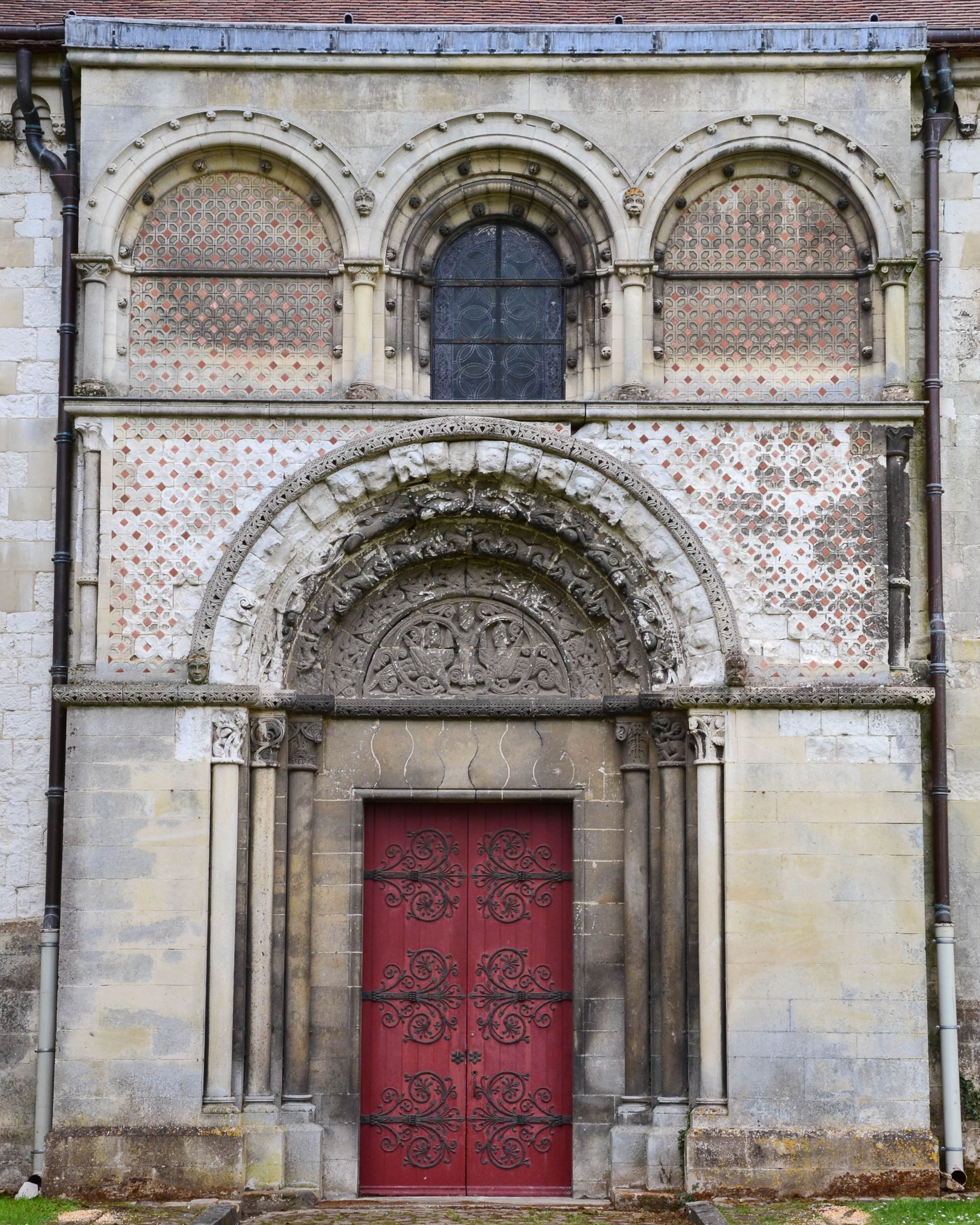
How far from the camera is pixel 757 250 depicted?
10.9 m

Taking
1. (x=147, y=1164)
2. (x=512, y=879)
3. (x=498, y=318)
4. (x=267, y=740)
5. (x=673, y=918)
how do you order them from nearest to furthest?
(x=147, y=1164)
(x=673, y=918)
(x=267, y=740)
(x=512, y=879)
(x=498, y=318)

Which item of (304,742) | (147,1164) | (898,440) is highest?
(898,440)

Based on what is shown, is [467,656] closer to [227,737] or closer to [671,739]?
[671,739]

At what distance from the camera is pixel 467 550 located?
1080 centimetres

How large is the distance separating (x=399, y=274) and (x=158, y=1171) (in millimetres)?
6014

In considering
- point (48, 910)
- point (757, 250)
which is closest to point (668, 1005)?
point (48, 910)

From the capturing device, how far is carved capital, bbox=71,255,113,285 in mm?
10555

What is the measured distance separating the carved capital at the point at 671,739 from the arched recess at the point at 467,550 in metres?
0.26

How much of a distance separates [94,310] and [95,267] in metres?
0.29

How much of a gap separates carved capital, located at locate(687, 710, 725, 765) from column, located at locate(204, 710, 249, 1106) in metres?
2.92

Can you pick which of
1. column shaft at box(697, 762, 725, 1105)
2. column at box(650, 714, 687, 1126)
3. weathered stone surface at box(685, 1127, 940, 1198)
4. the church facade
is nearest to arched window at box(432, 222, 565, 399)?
the church facade

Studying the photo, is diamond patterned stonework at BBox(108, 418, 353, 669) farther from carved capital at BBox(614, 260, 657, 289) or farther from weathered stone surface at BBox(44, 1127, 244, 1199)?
weathered stone surface at BBox(44, 1127, 244, 1199)

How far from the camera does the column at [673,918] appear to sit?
10.2m

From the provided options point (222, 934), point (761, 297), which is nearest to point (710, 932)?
point (222, 934)
